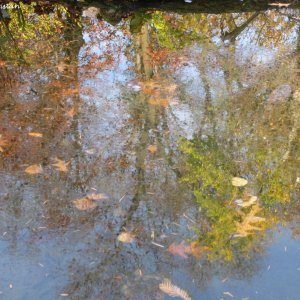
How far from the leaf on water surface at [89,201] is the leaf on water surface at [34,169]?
631mm

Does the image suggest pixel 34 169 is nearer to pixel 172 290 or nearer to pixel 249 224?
pixel 172 290

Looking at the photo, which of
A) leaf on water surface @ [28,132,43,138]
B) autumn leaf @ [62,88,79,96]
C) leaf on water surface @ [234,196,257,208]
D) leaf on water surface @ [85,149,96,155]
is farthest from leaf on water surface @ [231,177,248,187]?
autumn leaf @ [62,88,79,96]

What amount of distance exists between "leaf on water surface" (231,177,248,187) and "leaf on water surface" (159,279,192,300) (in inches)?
51.3

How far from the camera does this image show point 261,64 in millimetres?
6430

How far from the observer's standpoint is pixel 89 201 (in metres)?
3.69

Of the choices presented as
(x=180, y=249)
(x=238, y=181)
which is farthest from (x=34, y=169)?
(x=238, y=181)

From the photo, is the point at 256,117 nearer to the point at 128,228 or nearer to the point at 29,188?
the point at 128,228

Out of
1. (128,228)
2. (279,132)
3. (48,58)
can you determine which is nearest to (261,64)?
(279,132)

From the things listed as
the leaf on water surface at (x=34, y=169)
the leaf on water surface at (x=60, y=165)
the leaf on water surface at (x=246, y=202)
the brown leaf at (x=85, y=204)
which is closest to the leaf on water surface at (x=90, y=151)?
the leaf on water surface at (x=60, y=165)

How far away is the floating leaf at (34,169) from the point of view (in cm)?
407

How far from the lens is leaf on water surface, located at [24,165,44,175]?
13.4ft

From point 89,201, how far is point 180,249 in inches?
37.6

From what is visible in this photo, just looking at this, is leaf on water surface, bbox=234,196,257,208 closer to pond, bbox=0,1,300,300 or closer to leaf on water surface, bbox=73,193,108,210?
pond, bbox=0,1,300,300

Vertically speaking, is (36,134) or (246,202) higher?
(36,134)
